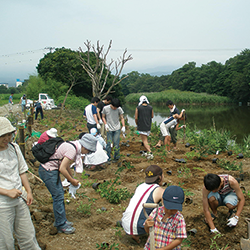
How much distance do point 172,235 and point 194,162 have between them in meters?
3.95

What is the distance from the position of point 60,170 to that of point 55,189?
0.99 ft

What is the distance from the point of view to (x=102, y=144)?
592 centimetres

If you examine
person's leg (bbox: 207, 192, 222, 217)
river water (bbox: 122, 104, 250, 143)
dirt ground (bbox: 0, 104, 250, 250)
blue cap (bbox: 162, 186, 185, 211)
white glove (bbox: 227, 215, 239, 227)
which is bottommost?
river water (bbox: 122, 104, 250, 143)

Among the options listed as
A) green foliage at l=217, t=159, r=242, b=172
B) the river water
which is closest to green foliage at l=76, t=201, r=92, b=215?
green foliage at l=217, t=159, r=242, b=172

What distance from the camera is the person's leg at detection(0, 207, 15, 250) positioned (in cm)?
196

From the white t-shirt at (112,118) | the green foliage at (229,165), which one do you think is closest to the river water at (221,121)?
the green foliage at (229,165)

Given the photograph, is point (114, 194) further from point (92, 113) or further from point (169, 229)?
point (92, 113)

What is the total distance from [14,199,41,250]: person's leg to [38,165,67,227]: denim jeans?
2.03 ft

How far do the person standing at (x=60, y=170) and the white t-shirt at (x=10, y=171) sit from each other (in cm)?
57


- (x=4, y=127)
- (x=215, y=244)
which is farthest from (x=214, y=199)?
(x=4, y=127)

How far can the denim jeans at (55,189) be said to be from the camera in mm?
2779

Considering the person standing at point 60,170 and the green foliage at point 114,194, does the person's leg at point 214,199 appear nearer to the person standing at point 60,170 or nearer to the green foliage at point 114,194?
the green foliage at point 114,194

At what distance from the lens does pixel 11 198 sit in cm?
201

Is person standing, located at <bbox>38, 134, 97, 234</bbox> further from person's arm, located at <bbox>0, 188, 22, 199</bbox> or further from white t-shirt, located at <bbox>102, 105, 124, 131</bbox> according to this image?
white t-shirt, located at <bbox>102, 105, 124, 131</bbox>
